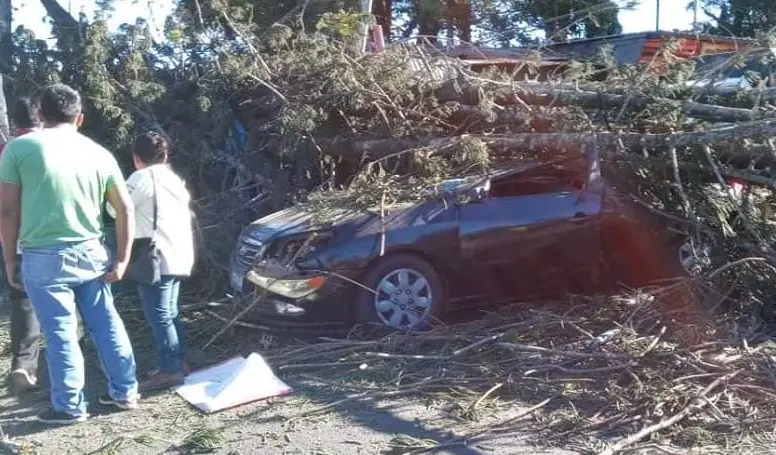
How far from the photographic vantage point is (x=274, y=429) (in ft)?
17.5

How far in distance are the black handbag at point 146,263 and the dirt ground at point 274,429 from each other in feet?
2.39

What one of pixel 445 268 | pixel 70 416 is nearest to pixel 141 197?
pixel 70 416

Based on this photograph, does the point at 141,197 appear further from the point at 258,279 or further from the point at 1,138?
the point at 1,138

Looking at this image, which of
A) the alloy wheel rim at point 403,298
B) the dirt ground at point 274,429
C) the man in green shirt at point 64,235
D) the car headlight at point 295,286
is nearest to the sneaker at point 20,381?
the dirt ground at point 274,429

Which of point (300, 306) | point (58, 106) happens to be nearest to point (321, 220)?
point (300, 306)

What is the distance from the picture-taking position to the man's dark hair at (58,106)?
5387 millimetres

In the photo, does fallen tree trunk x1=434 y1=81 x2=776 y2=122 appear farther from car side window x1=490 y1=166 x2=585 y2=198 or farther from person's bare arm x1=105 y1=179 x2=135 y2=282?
person's bare arm x1=105 y1=179 x2=135 y2=282

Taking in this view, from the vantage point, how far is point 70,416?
5.49 m

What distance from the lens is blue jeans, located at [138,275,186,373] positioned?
6051mm

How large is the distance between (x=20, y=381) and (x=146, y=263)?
114 centimetres

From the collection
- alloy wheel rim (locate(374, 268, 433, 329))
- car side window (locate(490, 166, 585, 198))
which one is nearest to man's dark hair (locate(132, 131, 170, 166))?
alloy wheel rim (locate(374, 268, 433, 329))

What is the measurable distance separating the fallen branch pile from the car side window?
3.36 ft

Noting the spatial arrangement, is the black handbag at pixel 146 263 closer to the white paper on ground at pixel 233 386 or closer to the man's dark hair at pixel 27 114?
the white paper on ground at pixel 233 386

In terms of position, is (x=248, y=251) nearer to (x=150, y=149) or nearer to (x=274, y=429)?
(x=150, y=149)
